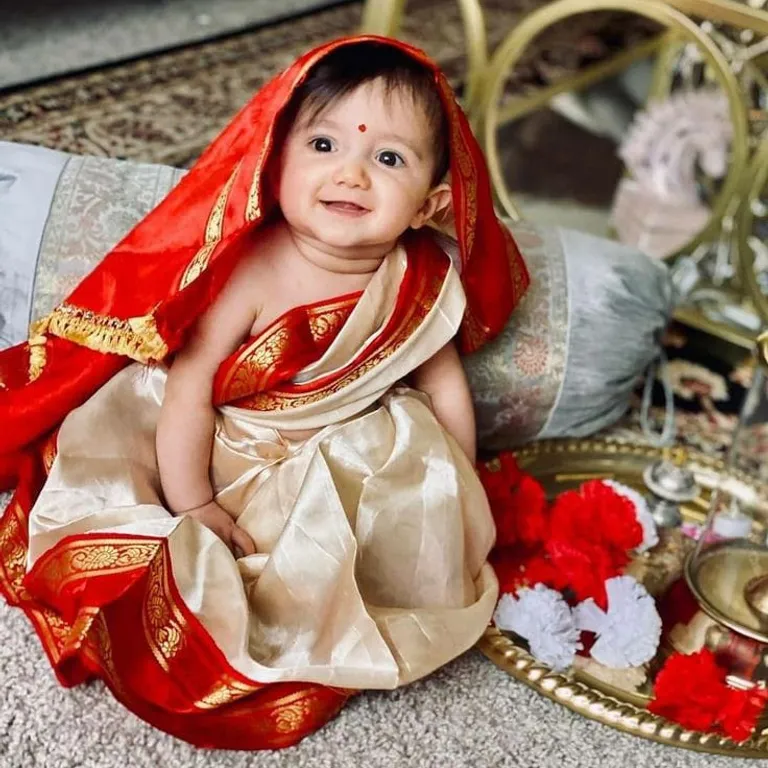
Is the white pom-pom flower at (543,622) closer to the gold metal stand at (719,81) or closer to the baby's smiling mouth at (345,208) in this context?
the baby's smiling mouth at (345,208)

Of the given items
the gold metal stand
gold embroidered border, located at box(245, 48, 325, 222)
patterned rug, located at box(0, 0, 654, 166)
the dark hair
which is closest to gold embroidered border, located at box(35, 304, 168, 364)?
gold embroidered border, located at box(245, 48, 325, 222)

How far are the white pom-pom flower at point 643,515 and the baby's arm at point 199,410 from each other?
0.44 meters

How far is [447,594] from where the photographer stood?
3.21 ft

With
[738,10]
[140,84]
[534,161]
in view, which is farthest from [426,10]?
[738,10]

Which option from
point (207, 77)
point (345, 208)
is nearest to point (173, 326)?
point (345, 208)

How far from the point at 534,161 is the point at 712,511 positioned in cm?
129

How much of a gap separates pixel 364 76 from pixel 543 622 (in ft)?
1.76

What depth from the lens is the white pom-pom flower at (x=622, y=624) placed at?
1.02 metres

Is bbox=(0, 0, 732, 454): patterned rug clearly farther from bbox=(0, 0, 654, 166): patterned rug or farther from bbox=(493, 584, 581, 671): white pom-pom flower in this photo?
bbox=(493, 584, 581, 671): white pom-pom flower

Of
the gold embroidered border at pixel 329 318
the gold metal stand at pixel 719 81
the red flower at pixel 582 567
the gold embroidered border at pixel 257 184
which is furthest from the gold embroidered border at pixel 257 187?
the gold metal stand at pixel 719 81

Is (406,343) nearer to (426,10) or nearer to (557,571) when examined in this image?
(557,571)

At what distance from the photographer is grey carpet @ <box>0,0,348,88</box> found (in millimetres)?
2029

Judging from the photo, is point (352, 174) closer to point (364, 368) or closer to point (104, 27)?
point (364, 368)

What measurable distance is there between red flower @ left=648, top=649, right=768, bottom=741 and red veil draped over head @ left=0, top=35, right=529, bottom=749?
1.01 feet
